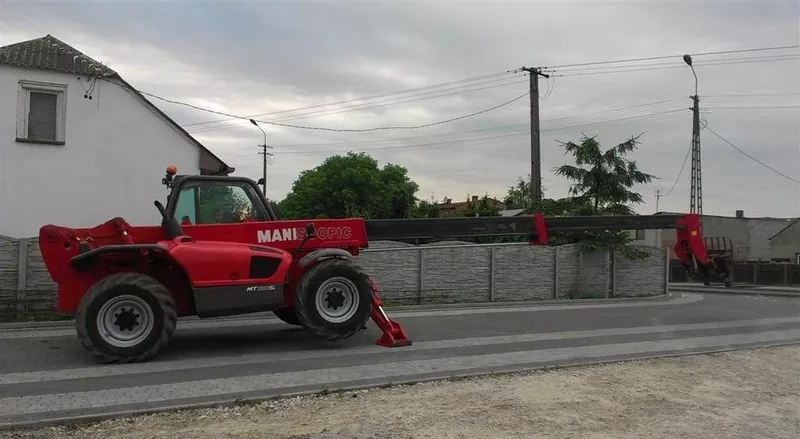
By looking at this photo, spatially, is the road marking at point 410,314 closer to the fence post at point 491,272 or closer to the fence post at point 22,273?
the fence post at point 491,272

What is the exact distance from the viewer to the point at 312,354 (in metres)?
9.00

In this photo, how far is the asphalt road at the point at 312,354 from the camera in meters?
6.67

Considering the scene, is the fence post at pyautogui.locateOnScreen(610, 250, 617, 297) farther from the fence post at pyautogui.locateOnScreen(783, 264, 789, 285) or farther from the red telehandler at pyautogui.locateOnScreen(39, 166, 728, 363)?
the fence post at pyautogui.locateOnScreen(783, 264, 789, 285)

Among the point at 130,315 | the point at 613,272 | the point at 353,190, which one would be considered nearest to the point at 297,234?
the point at 130,315

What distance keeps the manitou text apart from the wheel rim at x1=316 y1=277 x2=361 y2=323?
90 centimetres

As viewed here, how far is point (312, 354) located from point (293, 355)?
0.27 metres

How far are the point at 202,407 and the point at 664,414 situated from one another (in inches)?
189

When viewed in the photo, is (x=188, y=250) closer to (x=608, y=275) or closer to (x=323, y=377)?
(x=323, y=377)

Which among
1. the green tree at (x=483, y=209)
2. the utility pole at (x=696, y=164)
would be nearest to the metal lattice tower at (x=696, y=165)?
the utility pole at (x=696, y=164)

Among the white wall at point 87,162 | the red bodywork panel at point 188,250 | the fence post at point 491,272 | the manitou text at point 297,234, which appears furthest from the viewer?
the fence post at point 491,272

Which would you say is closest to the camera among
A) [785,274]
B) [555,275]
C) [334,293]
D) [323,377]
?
[323,377]

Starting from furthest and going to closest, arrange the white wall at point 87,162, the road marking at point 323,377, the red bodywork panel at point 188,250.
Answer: the white wall at point 87,162, the red bodywork panel at point 188,250, the road marking at point 323,377

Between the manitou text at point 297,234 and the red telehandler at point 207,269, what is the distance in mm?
16

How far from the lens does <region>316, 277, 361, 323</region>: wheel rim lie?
9.37 m
